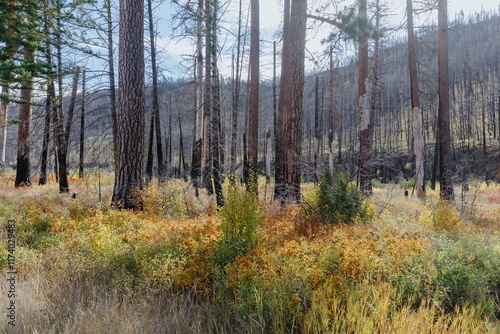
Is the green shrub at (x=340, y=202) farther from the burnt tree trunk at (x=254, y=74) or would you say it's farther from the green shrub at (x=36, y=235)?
the burnt tree trunk at (x=254, y=74)

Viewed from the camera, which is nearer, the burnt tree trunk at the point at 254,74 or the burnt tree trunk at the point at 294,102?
the burnt tree trunk at the point at 294,102

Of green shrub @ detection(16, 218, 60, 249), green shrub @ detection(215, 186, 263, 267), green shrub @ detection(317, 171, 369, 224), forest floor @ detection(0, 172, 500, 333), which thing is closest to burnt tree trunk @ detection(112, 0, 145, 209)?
green shrub @ detection(16, 218, 60, 249)

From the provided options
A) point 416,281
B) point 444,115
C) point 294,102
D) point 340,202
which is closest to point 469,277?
point 416,281

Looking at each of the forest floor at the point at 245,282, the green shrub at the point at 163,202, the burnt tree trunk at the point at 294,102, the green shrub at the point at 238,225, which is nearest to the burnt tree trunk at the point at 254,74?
the burnt tree trunk at the point at 294,102

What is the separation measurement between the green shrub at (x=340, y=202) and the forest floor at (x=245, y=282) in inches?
33.7

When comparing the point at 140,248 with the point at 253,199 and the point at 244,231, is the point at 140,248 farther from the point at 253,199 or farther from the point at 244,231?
the point at 253,199

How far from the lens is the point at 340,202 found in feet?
18.6

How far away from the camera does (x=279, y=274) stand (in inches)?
114

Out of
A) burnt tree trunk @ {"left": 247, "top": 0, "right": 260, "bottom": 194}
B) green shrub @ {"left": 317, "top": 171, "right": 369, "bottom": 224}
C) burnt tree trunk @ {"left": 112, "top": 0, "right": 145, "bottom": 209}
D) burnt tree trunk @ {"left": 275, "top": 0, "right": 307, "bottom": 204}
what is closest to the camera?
green shrub @ {"left": 317, "top": 171, "right": 369, "bottom": 224}

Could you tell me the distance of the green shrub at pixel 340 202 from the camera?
18.1 ft

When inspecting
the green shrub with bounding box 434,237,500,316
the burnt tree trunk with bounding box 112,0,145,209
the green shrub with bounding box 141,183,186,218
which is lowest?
the green shrub with bounding box 434,237,500,316

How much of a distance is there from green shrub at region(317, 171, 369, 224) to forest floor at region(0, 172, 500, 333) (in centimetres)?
86

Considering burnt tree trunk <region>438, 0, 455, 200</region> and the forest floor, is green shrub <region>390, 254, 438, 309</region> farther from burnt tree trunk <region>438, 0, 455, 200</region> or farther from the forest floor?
burnt tree trunk <region>438, 0, 455, 200</region>

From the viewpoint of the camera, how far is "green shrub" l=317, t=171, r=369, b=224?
5.53 metres
